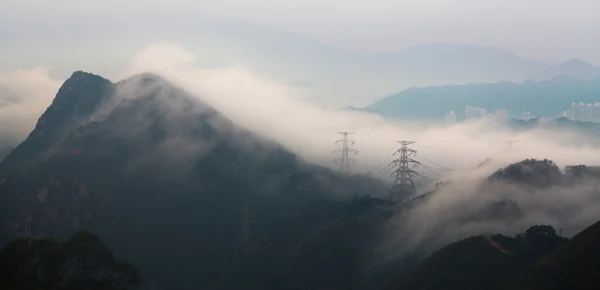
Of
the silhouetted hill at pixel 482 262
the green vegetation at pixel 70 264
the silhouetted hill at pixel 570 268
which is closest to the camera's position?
the green vegetation at pixel 70 264

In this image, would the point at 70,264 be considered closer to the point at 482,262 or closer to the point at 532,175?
the point at 482,262

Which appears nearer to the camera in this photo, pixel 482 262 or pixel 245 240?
pixel 482 262

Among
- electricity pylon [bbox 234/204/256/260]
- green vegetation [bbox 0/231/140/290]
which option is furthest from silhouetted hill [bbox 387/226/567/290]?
electricity pylon [bbox 234/204/256/260]

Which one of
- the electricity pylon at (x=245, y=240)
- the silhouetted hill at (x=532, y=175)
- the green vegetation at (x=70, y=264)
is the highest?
the silhouetted hill at (x=532, y=175)

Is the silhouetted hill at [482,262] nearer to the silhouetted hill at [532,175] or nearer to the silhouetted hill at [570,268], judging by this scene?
the silhouetted hill at [570,268]

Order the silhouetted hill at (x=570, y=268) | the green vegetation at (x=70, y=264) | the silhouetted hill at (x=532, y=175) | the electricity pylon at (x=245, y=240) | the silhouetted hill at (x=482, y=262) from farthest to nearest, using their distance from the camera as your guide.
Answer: the electricity pylon at (x=245, y=240), the silhouetted hill at (x=532, y=175), the silhouetted hill at (x=482, y=262), the silhouetted hill at (x=570, y=268), the green vegetation at (x=70, y=264)

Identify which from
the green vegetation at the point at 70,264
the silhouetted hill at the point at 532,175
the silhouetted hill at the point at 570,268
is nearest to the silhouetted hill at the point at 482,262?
the silhouetted hill at the point at 570,268

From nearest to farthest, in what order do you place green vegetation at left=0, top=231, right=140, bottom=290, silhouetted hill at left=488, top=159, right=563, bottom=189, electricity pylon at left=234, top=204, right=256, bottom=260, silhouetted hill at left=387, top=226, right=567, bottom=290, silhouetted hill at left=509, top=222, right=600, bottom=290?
green vegetation at left=0, top=231, right=140, bottom=290
silhouetted hill at left=509, top=222, right=600, bottom=290
silhouetted hill at left=387, top=226, right=567, bottom=290
silhouetted hill at left=488, top=159, right=563, bottom=189
electricity pylon at left=234, top=204, right=256, bottom=260

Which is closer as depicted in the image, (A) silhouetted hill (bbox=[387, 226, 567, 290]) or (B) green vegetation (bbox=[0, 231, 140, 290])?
(B) green vegetation (bbox=[0, 231, 140, 290])

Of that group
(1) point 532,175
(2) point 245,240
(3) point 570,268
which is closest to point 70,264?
(3) point 570,268

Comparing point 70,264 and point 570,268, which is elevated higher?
point 570,268

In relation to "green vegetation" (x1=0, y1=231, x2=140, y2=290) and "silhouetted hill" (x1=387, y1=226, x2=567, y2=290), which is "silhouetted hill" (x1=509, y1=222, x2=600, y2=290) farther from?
"green vegetation" (x1=0, y1=231, x2=140, y2=290)

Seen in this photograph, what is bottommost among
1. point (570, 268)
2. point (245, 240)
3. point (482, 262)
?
point (245, 240)
